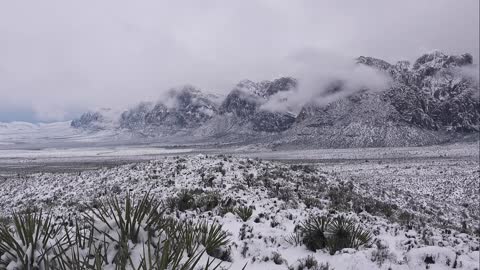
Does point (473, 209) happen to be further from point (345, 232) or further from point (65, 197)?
point (65, 197)

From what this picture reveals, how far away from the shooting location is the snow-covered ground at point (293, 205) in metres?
7.64

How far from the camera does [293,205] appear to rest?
13.9 m

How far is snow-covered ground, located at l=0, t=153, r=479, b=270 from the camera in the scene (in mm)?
7641

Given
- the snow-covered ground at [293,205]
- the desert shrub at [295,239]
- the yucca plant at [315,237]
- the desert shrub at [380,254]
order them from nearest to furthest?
the desert shrub at [380,254] → the snow-covered ground at [293,205] → the yucca plant at [315,237] → the desert shrub at [295,239]

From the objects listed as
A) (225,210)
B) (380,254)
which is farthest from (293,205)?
(380,254)

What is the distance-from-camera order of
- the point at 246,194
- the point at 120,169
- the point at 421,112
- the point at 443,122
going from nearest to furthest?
the point at 246,194, the point at 120,169, the point at 421,112, the point at 443,122

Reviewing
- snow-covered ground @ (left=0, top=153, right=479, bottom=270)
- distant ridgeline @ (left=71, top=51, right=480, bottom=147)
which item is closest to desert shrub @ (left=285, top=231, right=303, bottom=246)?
snow-covered ground @ (left=0, top=153, right=479, bottom=270)

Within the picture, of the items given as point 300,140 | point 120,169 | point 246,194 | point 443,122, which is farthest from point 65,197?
point 443,122

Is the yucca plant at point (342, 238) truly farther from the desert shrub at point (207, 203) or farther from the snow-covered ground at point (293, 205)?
the desert shrub at point (207, 203)

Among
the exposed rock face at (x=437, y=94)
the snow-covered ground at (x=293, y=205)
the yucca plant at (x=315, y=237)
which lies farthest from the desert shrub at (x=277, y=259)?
the exposed rock face at (x=437, y=94)

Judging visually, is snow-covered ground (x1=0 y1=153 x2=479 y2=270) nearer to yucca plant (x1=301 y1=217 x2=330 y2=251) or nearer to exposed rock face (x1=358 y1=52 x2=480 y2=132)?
yucca plant (x1=301 y1=217 x2=330 y2=251)

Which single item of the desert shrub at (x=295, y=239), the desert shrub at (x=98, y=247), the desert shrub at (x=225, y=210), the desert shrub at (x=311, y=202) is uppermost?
the desert shrub at (x=98, y=247)

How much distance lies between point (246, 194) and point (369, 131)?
127 meters

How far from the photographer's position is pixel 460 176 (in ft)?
123
